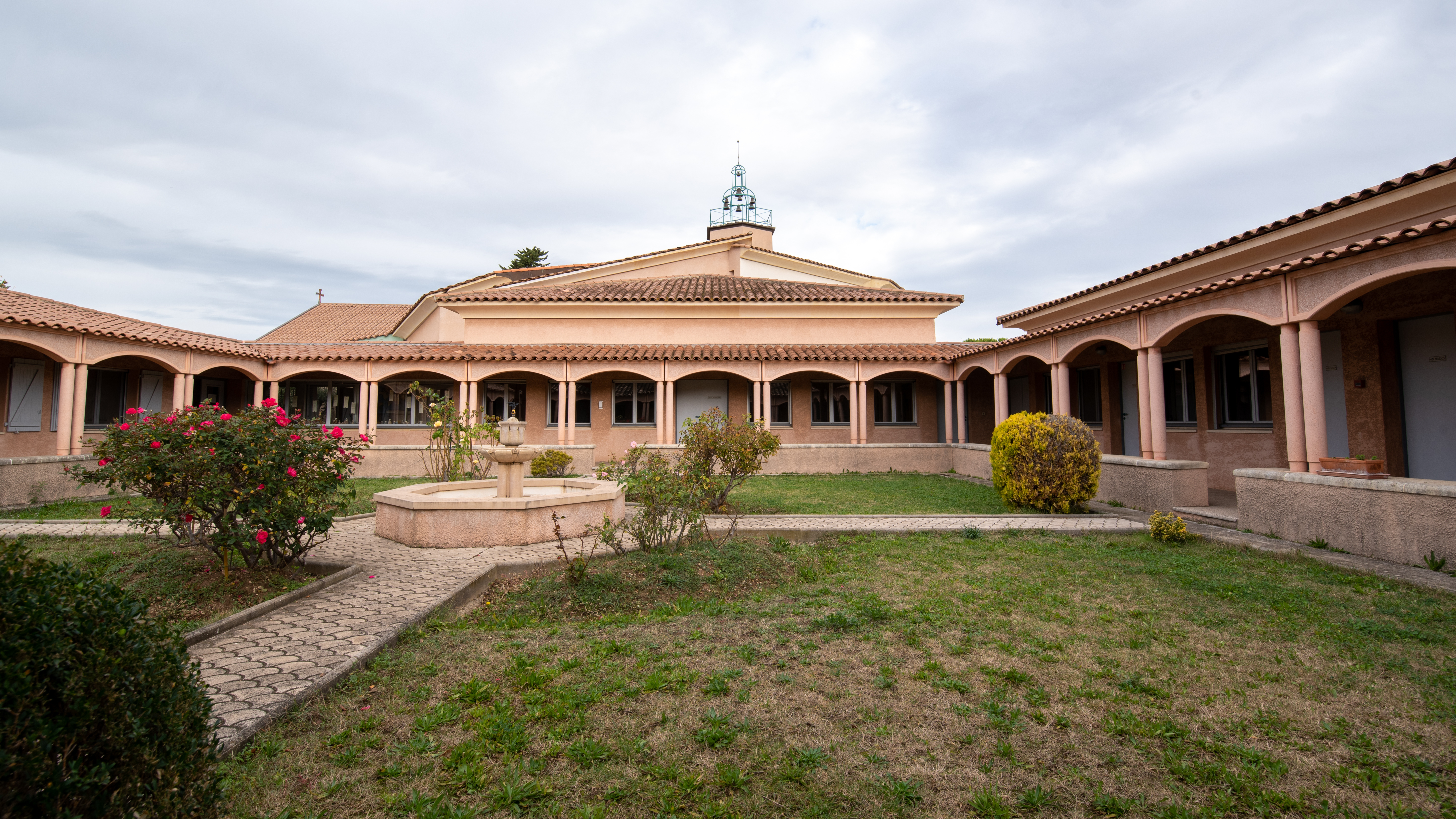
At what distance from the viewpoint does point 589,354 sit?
20391 mm

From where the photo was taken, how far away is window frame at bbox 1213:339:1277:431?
1219 centimetres

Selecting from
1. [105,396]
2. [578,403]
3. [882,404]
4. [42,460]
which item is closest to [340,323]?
[105,396]

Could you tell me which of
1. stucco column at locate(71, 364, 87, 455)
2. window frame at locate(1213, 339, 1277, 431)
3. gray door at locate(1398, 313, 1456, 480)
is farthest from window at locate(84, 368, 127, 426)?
gray door at locate(1398, 313, 1456, 480)

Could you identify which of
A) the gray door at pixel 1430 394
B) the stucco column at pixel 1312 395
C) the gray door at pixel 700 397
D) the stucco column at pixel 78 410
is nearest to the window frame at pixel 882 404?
the gray door at pixel 700 397

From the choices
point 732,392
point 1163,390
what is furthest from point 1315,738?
point 732,392

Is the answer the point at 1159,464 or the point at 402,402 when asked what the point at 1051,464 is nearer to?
the point at 1159,464

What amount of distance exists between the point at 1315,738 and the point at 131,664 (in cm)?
521

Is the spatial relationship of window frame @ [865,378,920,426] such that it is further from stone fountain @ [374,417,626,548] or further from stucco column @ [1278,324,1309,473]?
stone fountain @ [374,417,626,548]

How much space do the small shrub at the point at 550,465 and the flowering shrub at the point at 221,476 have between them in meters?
9.35

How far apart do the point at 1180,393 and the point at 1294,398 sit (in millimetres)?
5776

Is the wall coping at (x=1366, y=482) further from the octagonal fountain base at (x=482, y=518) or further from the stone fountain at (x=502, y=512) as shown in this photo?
the stone fountain at (x=502, y=512)

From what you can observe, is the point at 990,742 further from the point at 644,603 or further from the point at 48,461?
the point at 48,461

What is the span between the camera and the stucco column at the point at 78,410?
47.4ft

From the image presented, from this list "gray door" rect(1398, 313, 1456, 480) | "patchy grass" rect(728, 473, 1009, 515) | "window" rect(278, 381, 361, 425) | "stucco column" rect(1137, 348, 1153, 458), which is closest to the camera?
"gray door" rect(1398, 313, 1456, 480)
